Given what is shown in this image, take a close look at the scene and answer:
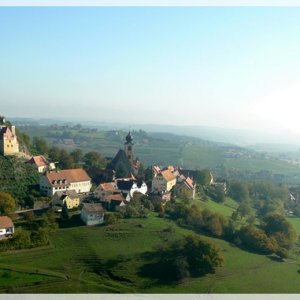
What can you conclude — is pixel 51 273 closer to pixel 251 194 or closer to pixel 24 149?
pixel 24 149

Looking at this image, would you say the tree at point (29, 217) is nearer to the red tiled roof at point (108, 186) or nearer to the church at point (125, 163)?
the red tiled roof at point (108, 186)

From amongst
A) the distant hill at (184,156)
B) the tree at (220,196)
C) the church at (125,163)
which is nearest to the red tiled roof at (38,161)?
the church at (125,163)

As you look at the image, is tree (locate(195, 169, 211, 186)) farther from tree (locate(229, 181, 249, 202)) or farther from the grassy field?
the grassy field

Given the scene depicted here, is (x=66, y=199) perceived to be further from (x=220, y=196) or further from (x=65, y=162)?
(x=220, y=196)

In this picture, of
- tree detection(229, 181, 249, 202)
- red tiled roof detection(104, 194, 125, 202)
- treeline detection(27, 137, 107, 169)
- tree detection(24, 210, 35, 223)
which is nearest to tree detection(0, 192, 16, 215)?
tree detection(24, 210, 35, 223)

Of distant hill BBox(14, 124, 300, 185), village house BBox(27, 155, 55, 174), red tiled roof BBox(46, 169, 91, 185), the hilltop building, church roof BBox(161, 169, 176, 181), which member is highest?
the hilltop building

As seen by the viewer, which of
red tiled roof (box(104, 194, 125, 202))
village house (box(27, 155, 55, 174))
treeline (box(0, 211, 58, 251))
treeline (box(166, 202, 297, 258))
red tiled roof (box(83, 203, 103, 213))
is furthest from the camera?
village house (box(27, 155, 55, 174))
